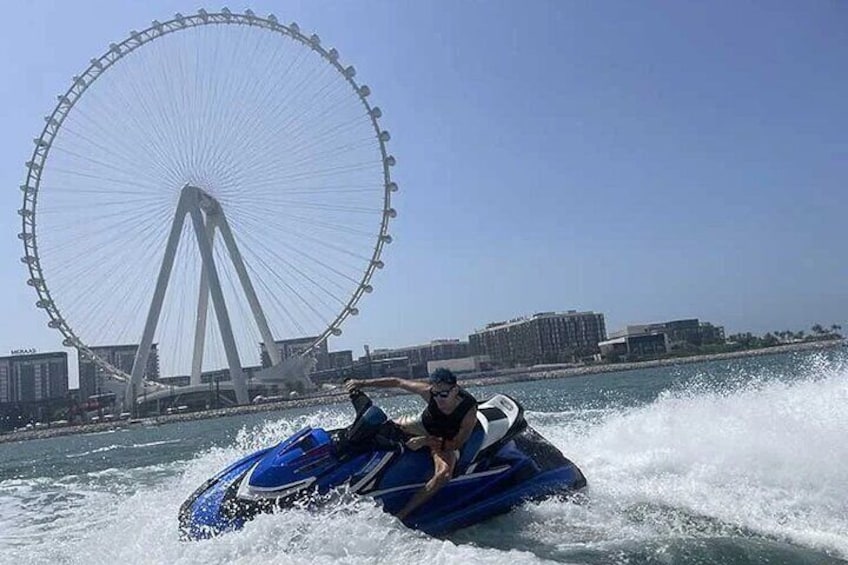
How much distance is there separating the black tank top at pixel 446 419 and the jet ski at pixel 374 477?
0.22m

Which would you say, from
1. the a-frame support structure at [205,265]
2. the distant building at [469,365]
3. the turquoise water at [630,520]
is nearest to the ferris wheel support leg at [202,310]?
the a-frame support structure at [205,265]

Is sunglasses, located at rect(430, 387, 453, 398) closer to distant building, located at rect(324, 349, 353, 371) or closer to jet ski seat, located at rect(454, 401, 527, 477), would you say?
jet ski seat, located at rect(454, 401, 527, 477)

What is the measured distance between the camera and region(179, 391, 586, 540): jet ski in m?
6.45

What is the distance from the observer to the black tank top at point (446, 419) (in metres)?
7.16

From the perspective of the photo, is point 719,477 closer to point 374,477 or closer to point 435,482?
point 435,482

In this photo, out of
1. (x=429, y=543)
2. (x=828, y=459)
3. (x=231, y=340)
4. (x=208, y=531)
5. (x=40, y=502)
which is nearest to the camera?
(x=429, y=543)

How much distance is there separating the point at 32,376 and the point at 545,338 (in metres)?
→ 93.0

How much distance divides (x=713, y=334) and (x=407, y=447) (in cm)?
14506

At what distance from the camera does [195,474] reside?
1134 cm

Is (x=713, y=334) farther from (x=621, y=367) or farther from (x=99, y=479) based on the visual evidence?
(x=99, y=479)

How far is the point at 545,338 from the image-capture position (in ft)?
503

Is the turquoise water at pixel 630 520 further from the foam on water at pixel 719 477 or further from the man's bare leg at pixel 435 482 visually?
the man's bare leg at pixel 435 482

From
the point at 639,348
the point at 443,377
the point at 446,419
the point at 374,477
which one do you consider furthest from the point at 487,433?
the point at 639,348

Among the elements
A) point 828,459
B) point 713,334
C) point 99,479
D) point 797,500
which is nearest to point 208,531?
point 797,500
